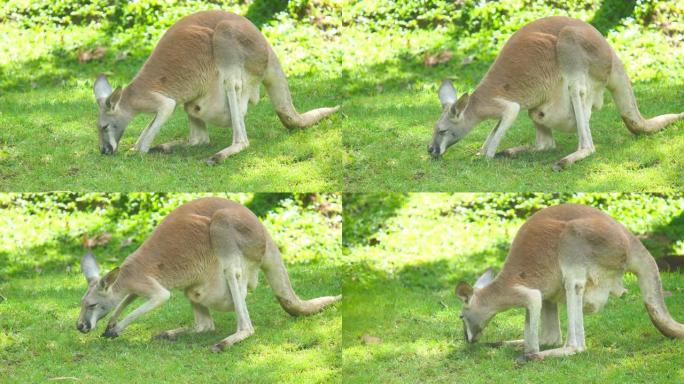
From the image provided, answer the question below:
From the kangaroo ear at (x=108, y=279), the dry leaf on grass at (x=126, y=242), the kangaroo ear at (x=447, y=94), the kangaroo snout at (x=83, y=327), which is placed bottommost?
the dry leaf on grass at (x=126, y=242)

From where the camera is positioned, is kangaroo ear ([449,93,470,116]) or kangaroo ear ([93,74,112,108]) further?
kangaroo ear ([93,74,112,108])

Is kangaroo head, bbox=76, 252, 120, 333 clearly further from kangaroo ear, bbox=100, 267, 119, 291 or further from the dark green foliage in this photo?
the dark green foliage

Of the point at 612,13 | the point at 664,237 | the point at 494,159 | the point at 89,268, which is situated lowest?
the point at 89,268

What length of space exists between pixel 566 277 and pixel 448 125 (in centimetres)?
265

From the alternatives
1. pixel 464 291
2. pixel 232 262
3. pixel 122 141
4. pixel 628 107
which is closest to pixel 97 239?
pixel 122 141

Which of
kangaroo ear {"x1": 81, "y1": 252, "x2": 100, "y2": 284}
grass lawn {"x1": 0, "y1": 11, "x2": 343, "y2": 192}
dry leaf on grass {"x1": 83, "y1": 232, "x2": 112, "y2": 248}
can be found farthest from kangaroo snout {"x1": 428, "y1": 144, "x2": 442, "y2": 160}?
dry leaf on grass {"x1": 83, "y1": 232, "x2": 112, "y2": 248}

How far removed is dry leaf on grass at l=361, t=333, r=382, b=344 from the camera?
13242 millimetres

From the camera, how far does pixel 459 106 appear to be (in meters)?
13.2

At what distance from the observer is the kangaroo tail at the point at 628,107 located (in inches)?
516

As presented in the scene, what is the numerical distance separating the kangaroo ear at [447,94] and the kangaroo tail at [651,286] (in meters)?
2.76

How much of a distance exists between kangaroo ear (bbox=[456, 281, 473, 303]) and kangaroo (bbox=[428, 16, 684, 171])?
181 centimetres

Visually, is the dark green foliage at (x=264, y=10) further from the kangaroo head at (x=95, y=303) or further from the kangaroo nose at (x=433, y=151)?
the kangaroo head at (x=95, y=303)

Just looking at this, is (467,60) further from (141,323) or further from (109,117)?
(141,323)

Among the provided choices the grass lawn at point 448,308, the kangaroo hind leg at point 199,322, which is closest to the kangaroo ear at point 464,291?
the grass lawn at point 448,308
